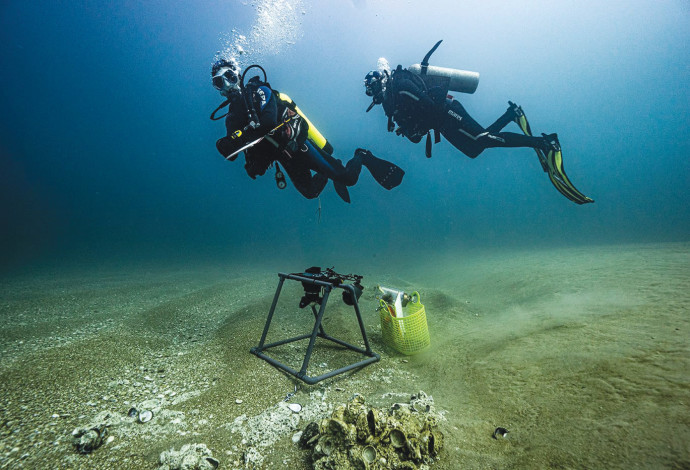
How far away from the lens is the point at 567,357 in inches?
102

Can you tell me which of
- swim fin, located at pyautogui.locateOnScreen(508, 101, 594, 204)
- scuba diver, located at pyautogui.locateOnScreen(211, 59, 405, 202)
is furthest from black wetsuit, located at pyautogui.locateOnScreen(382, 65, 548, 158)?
scuba diver, located at pyautogui.locateOnScreen(211, 59, 405, 202)

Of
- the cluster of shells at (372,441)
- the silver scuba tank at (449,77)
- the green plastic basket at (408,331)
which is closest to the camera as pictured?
the cluster of shells at (372,441)

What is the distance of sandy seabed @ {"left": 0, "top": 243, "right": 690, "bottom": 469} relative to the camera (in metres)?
1.72

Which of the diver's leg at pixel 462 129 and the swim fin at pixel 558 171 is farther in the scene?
the diver's leg at pixel 462 129

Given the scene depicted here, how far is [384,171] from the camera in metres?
6.23

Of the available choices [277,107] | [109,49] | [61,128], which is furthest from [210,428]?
[61,128]

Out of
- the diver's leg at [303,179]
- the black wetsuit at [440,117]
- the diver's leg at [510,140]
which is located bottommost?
the diver's leg at [303,179]

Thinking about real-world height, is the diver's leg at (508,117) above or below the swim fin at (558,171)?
above

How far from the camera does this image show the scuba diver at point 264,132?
13.3ft

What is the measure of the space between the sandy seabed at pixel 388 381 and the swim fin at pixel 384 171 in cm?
314

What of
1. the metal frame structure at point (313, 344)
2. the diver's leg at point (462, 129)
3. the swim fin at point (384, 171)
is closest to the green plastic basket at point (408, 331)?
the metal frame structure at point (313, 344)

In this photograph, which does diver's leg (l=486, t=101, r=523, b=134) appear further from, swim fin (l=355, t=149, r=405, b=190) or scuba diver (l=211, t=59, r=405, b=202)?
scuba diver (l=211, t=59, r=405, b=202)

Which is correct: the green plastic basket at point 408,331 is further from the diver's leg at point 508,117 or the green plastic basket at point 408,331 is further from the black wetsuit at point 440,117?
the diver's leg at point 508,117

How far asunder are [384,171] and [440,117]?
5.25ft
